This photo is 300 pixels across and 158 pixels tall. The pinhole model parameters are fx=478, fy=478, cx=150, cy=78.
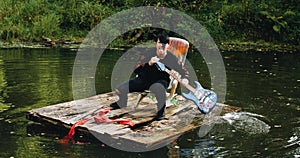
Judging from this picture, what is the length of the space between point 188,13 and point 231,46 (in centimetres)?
238

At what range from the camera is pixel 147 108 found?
694 centimetres

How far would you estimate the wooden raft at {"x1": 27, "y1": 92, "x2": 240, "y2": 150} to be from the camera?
18.2 feet

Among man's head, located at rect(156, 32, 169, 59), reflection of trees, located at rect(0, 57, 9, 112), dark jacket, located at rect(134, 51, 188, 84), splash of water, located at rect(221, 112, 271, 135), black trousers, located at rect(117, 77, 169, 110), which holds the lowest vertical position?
reflection of trees, located at rect(0, 57, 9, 112)

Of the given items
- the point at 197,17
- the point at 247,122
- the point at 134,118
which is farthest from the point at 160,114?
the point at 197,17

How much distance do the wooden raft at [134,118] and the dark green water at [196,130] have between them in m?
0.14

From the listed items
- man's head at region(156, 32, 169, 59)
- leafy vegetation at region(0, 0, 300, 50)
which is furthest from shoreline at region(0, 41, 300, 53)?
man's head at region(156, 32, 169, 59)

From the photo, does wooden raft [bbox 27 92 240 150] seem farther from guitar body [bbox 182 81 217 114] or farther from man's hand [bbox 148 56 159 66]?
man's hand [bbox 148 56 159 66]

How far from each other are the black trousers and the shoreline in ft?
→ 27.8

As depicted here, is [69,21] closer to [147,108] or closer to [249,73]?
[249,73]

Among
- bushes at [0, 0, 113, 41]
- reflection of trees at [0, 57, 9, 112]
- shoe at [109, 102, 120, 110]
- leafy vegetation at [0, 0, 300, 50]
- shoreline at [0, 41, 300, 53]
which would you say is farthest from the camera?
leafy vegetation at [0, 0, 300, 50]

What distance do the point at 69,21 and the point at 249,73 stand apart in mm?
8480

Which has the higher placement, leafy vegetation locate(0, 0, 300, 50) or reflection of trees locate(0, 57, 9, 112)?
leafy vegetation locate(0, 0, 300, 50)

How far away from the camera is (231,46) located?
16.2m

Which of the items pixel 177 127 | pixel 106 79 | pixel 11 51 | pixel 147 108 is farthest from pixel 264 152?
pixel 11 51
